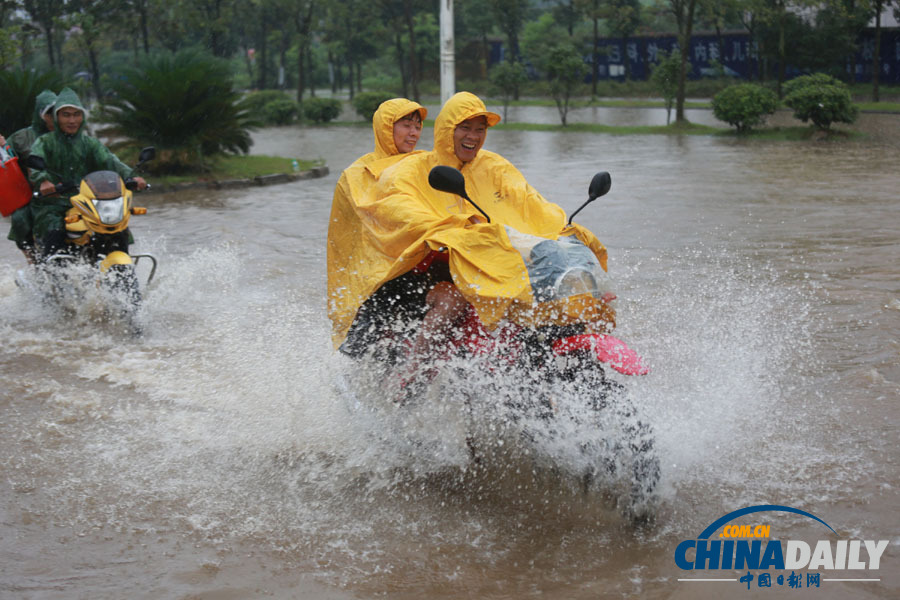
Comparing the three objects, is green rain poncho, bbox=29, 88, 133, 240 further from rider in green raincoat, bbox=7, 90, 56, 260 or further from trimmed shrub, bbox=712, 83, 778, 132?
trimmed shrub, bbox=712, 83, 778, 132

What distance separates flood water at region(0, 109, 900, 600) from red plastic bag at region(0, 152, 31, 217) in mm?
824

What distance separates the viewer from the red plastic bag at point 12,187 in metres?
7.22

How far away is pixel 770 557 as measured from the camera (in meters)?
3.44

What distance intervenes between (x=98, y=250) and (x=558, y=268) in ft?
15.4

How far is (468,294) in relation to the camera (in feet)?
11.4

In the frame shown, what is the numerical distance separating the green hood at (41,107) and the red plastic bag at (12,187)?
1.36ft

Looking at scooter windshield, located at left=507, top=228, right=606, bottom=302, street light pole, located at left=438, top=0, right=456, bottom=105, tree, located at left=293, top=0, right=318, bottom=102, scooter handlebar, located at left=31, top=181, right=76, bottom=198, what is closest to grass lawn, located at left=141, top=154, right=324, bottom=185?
street light pole, located at left=438, top=0, right=456, bottom=105

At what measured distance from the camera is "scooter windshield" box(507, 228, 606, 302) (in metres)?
3.36

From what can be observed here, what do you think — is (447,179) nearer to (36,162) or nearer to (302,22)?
(36,162)

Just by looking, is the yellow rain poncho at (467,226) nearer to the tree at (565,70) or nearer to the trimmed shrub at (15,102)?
the trimmed shrub at (15,102)

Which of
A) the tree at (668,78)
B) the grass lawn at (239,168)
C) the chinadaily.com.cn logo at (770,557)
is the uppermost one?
the tree at (668,78)

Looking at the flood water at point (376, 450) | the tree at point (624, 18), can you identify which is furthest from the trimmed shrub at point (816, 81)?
the tree at point (624, 18)

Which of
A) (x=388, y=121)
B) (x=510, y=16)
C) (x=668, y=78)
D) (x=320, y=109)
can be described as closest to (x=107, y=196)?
(x=388, y=121)

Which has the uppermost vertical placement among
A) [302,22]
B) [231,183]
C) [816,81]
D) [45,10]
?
[302,22]
